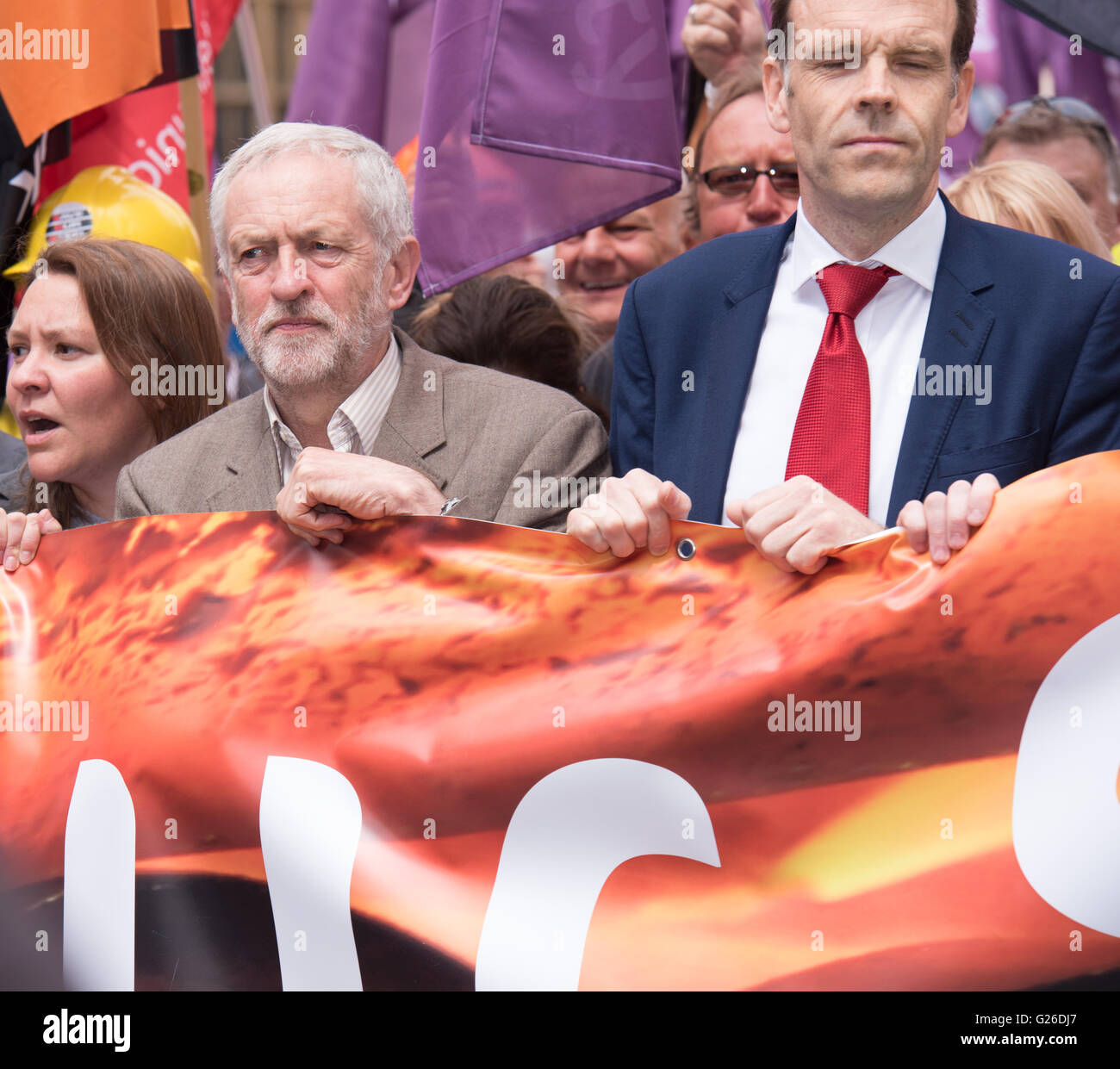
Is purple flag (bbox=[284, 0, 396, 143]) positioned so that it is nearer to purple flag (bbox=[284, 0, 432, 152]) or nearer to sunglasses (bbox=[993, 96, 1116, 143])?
purple flag (bbox=[284, 0, 432, 152])

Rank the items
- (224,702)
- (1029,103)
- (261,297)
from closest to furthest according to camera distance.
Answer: (224,702)
(261,297)
(1029,103)

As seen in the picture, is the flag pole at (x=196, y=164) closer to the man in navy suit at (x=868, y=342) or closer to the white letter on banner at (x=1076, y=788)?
the man in navy suit at (x=868, y=342)

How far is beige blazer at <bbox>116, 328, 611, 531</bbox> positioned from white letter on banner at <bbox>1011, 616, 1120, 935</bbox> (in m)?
1.01

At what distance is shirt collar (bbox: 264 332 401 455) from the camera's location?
3143 mm

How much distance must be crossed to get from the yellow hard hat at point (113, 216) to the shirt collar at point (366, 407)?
150 cm

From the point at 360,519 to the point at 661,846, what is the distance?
79cm

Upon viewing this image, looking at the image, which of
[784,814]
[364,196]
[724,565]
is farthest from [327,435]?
[784,814]

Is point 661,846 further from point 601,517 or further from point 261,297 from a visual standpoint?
point 261,297

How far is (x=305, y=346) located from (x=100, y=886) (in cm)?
113

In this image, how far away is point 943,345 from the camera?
2719mm

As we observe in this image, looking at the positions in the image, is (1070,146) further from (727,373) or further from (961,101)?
(727,373)

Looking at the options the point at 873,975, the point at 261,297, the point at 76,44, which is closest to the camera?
the point at 873,975

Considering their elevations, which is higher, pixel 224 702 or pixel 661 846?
pixel 224 702

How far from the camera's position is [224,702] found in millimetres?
2682
